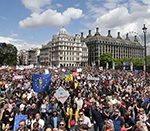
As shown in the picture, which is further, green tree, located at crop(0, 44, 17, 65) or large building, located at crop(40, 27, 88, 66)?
large building, located at crop(40, 27, 88, 66)

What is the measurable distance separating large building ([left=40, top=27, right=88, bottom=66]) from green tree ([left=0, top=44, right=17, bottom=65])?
2208 cm

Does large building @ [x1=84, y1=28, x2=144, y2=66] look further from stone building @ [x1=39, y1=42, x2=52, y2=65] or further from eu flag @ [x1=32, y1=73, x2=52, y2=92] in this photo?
eu flag @ [x1=32, y1=73, x2=52, y2=92]

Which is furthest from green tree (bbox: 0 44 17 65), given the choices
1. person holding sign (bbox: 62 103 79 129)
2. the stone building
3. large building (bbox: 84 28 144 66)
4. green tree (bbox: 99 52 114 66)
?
person holding sign (bbox: 62 103 79 129)

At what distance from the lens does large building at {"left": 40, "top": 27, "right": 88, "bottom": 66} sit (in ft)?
317

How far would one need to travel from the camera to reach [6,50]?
275 feet

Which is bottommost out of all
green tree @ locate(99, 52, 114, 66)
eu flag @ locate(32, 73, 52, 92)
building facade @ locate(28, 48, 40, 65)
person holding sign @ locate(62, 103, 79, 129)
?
person holding sign @ locate(62, 103, 79, 129)

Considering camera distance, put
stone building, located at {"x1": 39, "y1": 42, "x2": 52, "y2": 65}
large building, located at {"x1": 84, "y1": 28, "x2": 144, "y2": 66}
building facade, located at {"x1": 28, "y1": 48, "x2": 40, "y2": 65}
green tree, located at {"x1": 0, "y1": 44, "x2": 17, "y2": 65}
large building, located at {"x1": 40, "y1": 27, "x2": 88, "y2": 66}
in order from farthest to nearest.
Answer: building facade, located at {"x1": 28, "y1": 48, "x2": 40, "y2": 65}
stone building, located at {"x1": 39, "y1": 42, "x2": 52, "y2": 65}
large building, located at {"x1": 84, "y1": 28, "x2": 144, "y2": 66}
large building, located at {"x1": 40, "y1": 27, "x2": 88, "y2": 66}
green tree, located at {"x1": 0, "y1": 44, "x2": 17, "y2": 65}

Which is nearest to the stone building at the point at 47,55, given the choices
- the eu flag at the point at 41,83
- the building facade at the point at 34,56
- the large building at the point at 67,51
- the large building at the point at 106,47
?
the large building at the point at 67,51

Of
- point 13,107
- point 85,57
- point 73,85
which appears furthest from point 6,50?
point 13,107

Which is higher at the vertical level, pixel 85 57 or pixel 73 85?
pixel 85 57

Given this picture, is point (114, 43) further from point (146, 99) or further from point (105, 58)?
point (146, 99)

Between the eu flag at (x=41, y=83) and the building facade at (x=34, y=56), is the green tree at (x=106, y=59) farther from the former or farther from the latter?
the eu flag at (x=41, y=83)

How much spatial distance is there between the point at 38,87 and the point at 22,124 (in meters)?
5.30

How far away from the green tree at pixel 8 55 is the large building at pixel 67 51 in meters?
22.1
